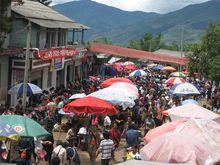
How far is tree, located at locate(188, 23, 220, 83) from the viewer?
145 feet

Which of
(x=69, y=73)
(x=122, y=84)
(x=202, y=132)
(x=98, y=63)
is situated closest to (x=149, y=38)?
(x=98, y=63)

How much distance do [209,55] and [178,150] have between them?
127ft

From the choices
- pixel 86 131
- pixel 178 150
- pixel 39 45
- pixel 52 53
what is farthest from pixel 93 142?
pixel 39 45

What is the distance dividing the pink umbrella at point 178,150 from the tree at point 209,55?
34.1m

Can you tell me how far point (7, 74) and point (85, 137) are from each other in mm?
10543

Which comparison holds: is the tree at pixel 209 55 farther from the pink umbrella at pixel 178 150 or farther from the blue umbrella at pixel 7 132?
the pink umbrella at pixel 178 150

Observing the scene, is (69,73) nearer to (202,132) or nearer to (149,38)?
(202,132)

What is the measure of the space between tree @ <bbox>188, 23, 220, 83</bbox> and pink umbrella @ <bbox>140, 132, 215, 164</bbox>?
3411 cm

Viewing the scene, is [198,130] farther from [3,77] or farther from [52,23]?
[52,23]

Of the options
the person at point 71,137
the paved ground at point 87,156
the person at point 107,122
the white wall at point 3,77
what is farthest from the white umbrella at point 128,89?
the white wall at point 3,77

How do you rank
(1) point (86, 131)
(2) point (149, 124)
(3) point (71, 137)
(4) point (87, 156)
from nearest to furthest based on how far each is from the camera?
1. (3) point (71, 137)
2. (1) point (86, 131)
3. (4) point (87, 156)
4. (2) point (149, 124)

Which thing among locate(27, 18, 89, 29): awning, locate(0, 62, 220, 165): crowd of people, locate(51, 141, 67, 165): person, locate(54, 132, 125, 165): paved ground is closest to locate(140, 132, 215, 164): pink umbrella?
locate(0, 62, 220, 165): crowd of people

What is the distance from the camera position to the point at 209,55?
4728cm

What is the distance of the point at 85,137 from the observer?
55.7 feet
